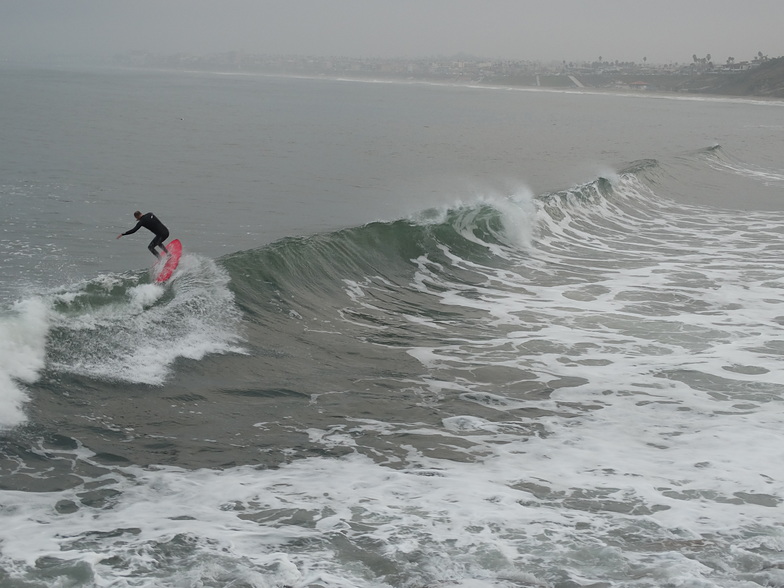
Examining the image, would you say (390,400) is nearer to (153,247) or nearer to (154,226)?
(153,247)

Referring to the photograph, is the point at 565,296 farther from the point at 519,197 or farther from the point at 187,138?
the point at 187,138

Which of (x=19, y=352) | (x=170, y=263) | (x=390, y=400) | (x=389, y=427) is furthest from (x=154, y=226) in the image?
(x=389, y=427)

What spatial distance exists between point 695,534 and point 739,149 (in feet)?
200

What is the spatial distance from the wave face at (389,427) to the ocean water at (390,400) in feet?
0.15

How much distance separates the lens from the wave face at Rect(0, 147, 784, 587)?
7617 millimetres

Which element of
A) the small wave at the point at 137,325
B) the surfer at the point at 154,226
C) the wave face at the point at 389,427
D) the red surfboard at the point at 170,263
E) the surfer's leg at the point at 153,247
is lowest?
the wave face at the point at 389,427

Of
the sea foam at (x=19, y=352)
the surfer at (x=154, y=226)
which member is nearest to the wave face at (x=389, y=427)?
the sea foam at (x=19, y=352)

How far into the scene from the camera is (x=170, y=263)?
18.4 meters

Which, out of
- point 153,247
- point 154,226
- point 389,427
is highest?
point 154,226

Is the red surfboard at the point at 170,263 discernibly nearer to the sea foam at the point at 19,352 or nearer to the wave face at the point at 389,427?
the wave face at the point at 389,427

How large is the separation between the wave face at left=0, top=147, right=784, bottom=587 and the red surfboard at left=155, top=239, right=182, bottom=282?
363mm

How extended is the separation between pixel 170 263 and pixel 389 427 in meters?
9.21

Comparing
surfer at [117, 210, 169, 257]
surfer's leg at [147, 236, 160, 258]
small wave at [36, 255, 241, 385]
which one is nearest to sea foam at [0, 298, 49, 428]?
small wave at [36, 255, 241, 385]

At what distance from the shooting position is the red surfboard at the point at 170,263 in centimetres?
1733
